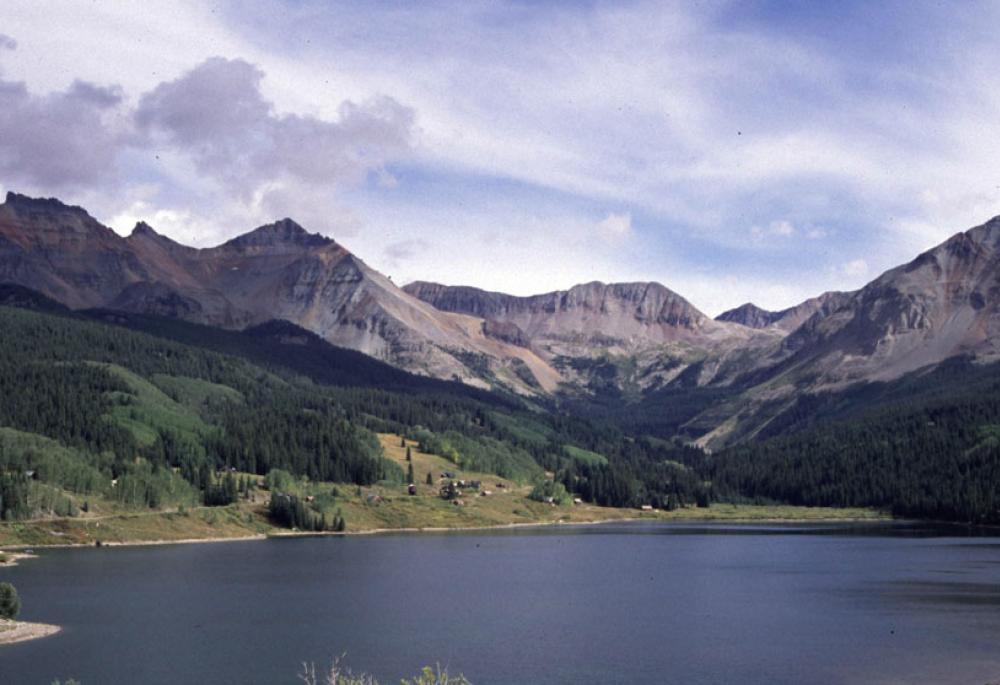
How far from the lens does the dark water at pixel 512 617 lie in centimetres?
9106

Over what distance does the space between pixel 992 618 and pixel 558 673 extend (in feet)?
165

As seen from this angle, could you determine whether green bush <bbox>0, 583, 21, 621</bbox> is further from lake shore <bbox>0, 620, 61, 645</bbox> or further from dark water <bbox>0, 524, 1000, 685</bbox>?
dark water <bbox>0, 524, 1000, 685</bbox>

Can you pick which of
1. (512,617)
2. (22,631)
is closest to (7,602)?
(22,631)

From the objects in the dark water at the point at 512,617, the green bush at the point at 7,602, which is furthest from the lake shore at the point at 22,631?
the dark water at the point at 512,617

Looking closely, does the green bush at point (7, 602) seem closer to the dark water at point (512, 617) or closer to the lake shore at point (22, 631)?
the lake shore at point (22, 631)

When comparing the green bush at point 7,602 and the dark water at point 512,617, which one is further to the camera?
the green bush at point 7,602

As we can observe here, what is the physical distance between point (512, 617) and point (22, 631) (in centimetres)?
4556

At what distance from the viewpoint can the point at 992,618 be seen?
11425cm

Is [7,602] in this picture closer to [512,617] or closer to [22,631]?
[22,631]

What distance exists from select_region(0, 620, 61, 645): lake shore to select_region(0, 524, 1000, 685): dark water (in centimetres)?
205

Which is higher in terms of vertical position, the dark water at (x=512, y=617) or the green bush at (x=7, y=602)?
the green bush at (x=7, y=602)

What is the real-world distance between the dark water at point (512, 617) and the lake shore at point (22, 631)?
2.05 m

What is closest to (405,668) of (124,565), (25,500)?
(124,565)

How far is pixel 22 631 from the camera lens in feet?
334
